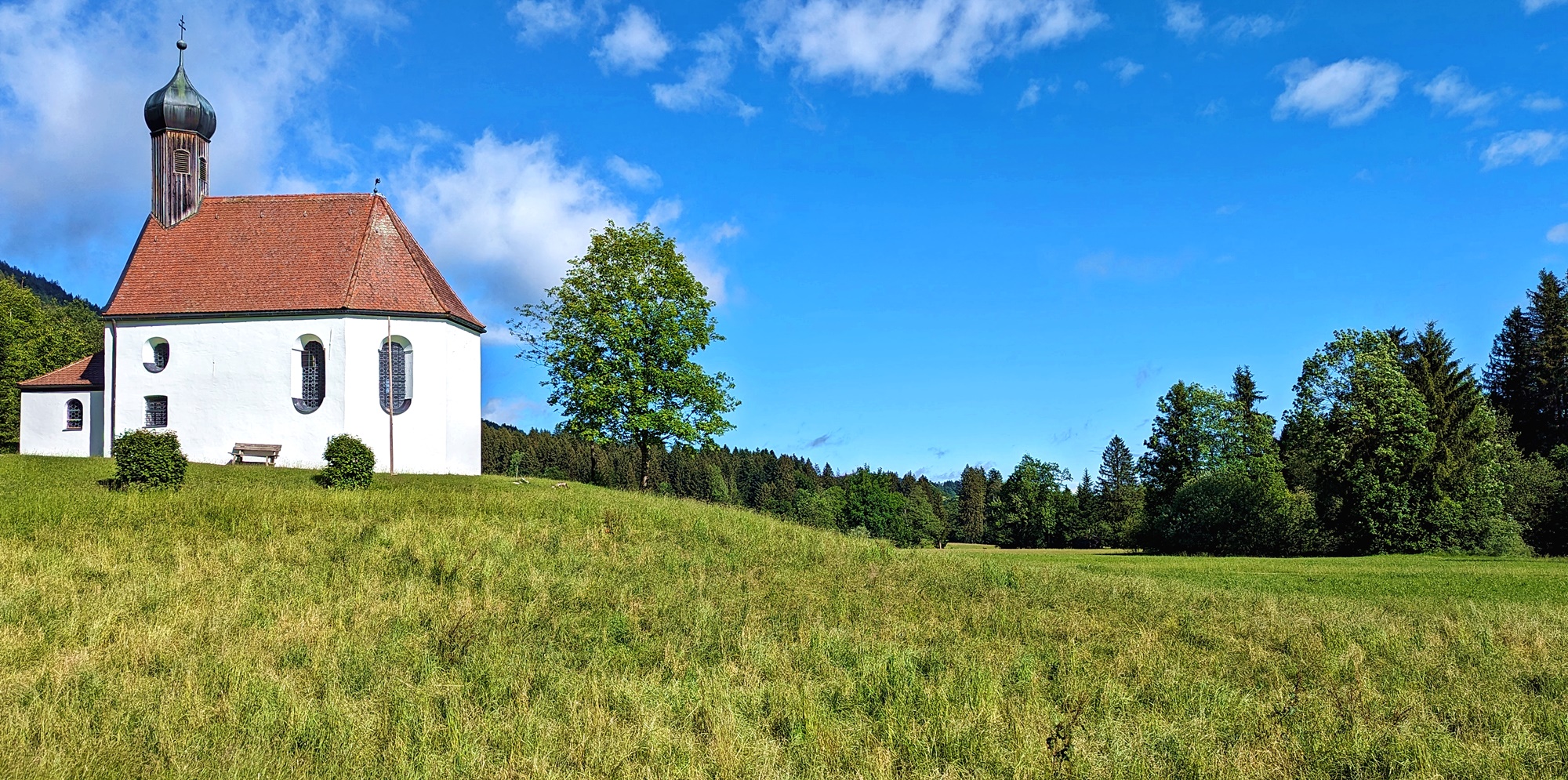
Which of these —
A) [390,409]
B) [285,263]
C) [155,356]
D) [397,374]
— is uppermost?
[285,263]

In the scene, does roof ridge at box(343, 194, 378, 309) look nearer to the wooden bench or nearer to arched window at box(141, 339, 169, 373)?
the wooden bench

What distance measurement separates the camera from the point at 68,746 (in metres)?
6.73

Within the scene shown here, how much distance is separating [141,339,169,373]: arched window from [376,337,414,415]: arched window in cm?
749

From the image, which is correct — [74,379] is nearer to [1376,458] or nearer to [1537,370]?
[1376,458]

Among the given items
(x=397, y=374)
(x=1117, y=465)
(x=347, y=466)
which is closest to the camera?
(x=347, y=466)

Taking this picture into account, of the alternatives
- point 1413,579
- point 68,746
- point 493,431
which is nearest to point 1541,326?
point 1413,579

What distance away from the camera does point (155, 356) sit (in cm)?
3023

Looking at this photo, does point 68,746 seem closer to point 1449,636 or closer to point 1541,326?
point 1449,636

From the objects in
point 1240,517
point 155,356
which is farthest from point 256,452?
point 1240,517

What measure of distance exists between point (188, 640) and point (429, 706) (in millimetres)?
3532

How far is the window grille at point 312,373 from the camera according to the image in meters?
29.3

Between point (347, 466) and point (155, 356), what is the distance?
13010 millimetres

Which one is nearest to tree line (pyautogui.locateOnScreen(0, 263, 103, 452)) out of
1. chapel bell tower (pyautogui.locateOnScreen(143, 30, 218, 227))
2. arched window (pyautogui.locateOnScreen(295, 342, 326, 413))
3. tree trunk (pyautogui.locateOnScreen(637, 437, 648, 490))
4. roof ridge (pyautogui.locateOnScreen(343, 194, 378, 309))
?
chapel bell tower (pyautogui.locateOnScreen(143, 30, 218, 227))

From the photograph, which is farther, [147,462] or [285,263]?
[285,263]
